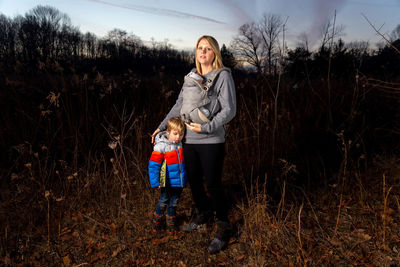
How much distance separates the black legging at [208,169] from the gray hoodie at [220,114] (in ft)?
0.20

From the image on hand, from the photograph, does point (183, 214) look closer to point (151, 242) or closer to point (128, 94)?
point (151, 242)

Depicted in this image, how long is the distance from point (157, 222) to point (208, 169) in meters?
0.93

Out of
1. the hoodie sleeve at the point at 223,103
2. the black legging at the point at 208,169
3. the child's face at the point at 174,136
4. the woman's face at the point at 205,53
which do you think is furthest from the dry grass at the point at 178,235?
the woman's face at the point at 205,53

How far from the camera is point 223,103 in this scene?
87.7 inches

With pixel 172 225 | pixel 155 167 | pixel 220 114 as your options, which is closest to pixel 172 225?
pixel 172 225

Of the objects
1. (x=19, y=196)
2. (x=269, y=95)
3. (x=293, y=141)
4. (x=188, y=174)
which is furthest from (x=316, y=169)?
(x=19, y=196)

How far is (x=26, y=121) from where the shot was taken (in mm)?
4199

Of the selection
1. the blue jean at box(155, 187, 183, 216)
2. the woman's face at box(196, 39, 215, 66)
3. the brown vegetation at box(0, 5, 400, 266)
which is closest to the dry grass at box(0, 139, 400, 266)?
the brown vegetation at box(0, 5, 400, 266)

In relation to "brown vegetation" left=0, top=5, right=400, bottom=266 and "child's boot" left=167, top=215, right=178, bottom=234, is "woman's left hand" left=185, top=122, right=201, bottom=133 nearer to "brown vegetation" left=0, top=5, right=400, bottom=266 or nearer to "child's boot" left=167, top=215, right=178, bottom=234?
"brown vegetation" left=0, top=5, right=400, bottom=266

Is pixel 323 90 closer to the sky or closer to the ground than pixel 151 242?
closer to the sky

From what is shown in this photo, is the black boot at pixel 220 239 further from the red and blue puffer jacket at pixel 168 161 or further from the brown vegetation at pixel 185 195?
the red and blue puffer jacket at pixel 168 161

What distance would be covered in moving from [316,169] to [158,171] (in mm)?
3123

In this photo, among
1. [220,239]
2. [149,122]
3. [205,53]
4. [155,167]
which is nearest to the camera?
[205,53]

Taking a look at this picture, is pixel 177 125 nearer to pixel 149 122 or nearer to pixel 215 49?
pixel 215 49
